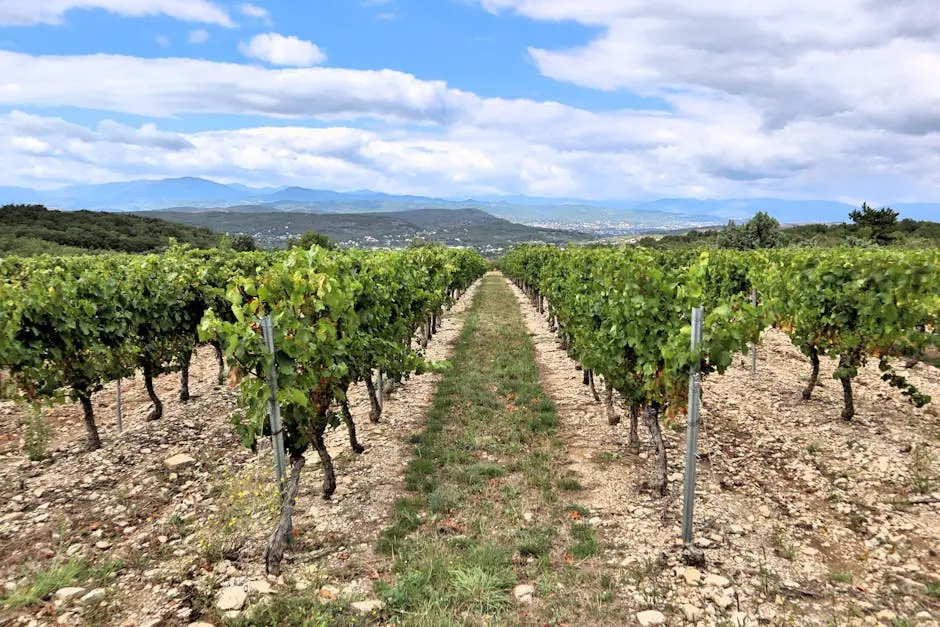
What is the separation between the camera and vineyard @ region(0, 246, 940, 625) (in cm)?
482

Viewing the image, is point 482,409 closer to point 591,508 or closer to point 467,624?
point 591,508

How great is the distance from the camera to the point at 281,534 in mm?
5273

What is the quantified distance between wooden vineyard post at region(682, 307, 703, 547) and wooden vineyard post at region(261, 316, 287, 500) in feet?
14.0

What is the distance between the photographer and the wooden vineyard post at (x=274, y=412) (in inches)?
204

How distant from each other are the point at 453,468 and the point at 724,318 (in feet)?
14.1

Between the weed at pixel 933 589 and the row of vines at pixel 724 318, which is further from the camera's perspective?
the row of vines at pixel 724 318

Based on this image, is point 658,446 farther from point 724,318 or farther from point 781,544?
point 724,318

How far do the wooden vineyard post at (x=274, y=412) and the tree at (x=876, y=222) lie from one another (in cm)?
6467

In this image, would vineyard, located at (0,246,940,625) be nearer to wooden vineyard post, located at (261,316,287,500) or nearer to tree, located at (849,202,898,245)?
wooden vineyard post, located at (261,316,287,500)

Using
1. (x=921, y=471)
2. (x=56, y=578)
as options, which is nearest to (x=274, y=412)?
(x=56, y=578)

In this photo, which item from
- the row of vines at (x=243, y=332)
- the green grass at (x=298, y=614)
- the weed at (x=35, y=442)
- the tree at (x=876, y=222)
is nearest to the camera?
the green grass at (x=298, y=614)

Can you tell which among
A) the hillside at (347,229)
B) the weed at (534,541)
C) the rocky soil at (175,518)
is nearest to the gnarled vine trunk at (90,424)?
the rocky soil at (175,518)

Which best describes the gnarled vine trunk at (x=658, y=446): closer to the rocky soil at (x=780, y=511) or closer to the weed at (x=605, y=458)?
the rocky soil at (x=780, y=511)

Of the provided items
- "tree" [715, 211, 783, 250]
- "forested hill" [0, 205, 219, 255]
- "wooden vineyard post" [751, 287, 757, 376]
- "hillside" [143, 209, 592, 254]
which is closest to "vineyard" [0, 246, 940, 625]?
"wooden vineyard post" [751, 287, 757, 376]
